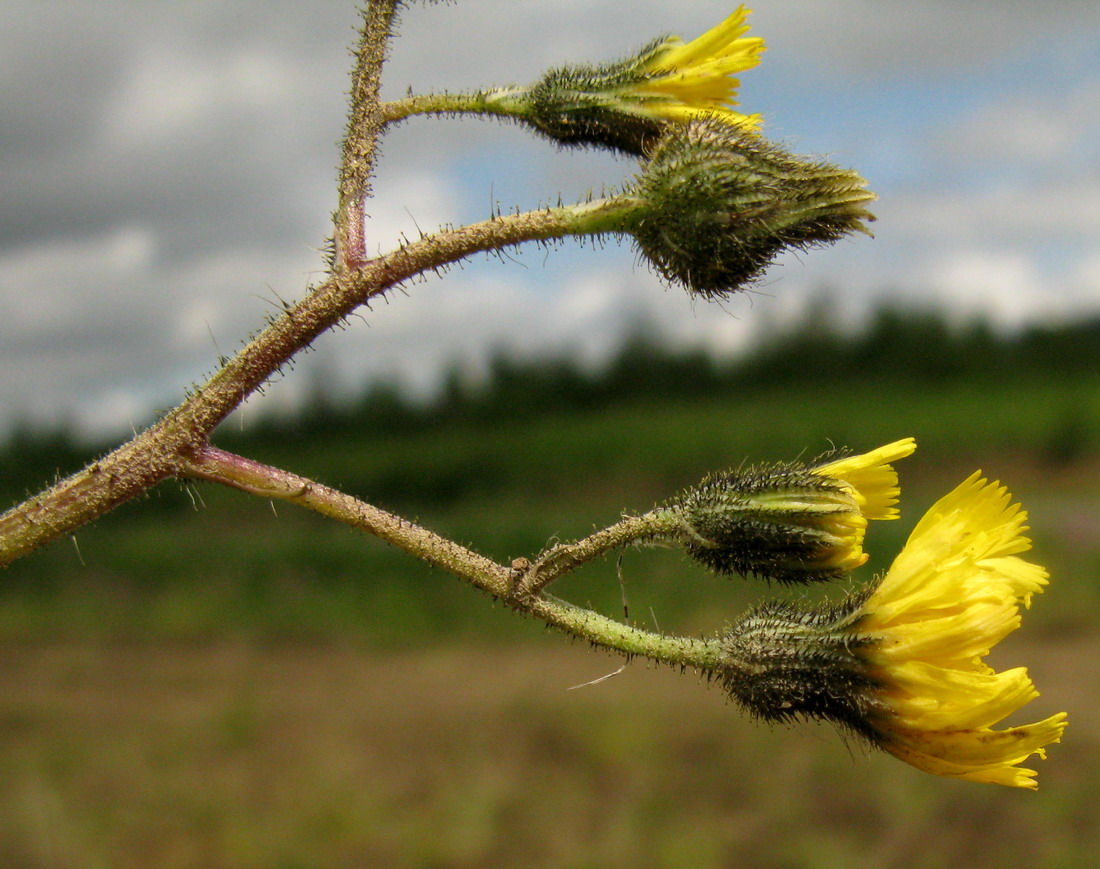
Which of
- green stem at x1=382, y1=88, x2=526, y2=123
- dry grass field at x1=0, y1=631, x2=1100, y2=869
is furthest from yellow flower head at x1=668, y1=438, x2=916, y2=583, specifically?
dry grass field at x1=0, y1=631, x2=1100, y2=869

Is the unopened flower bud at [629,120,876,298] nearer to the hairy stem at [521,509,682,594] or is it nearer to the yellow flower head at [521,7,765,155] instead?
the yellow flower head at [521,7,765,155]

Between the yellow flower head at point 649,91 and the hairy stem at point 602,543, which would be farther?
the yellow flower head at point 649,91

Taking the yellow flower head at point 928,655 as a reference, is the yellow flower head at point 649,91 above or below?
above

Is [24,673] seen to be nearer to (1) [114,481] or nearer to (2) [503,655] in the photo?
(2) [503,655]

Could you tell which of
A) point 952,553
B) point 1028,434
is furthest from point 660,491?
point 952,553

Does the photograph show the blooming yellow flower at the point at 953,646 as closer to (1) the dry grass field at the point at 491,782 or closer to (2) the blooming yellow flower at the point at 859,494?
(2) the blooming yellow flower at the point at 859,494

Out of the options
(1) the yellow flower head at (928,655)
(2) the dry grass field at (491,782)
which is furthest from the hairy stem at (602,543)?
(2) the dry grass field at (491,782)

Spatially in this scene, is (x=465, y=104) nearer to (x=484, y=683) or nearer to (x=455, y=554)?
(x=455, y=554)

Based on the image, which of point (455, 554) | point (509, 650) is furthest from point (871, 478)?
point (509, 650)
